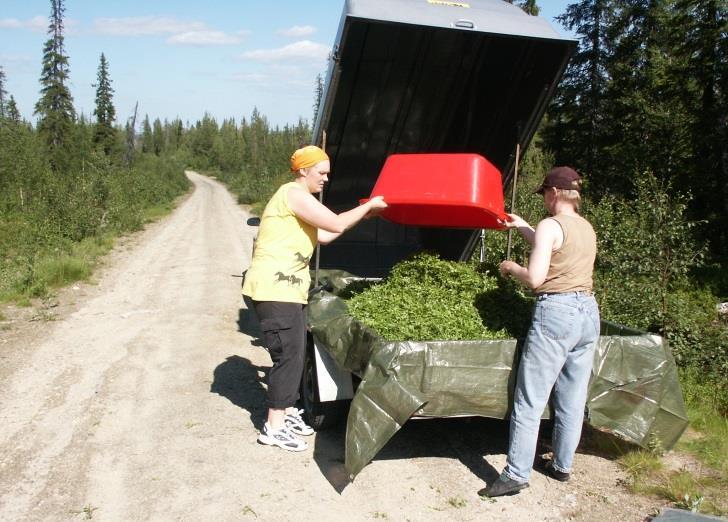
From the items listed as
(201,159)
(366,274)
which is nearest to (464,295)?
(366,274)

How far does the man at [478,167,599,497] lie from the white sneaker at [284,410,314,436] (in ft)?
4.67

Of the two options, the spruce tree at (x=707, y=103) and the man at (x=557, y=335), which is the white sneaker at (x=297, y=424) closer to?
the man at (x=557, y=335)

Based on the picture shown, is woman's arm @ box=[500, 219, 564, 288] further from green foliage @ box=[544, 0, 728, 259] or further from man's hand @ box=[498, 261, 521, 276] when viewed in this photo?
green foliage @ box=[544, 0, 728, 259]

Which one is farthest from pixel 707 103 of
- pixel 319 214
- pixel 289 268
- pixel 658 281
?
pixel 289 268

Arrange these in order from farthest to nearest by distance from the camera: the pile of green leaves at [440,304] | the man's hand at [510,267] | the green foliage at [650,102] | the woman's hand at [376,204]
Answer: the green foliage at [650,102] → the woman's hand at [376,204] → the pile of green leaves at [440,304] → the man's hand at [510,267]

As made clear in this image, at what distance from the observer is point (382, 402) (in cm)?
358

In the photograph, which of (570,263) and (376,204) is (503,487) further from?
(376,204)

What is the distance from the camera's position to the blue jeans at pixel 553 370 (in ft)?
11.7

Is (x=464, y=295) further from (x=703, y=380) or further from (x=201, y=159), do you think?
(x=201, y=159)

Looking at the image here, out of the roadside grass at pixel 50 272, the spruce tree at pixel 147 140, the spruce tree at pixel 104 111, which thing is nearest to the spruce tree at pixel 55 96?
the spruce tree at pixel 104 111

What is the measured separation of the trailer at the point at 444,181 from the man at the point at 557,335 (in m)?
0.19

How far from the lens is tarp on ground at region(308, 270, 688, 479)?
11.7 ft

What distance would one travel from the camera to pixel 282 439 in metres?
4.38

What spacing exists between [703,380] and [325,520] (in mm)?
4018
